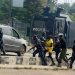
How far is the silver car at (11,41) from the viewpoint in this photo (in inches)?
878

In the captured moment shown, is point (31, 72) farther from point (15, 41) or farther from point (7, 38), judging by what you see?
point (15, 41)

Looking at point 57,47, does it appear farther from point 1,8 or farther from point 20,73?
point 1,8

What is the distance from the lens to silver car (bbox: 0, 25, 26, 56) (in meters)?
22.3

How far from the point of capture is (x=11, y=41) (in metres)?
22.5

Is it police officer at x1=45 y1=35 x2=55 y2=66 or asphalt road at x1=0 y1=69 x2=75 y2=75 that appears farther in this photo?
police officer at x1=45 y1=35 x2=55 y2=66

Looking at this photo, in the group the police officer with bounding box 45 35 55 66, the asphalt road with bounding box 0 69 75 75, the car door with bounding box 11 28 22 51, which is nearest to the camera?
the asphalt road with bounding box 0 69 75 75

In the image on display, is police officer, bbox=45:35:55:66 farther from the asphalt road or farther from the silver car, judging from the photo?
the silver car

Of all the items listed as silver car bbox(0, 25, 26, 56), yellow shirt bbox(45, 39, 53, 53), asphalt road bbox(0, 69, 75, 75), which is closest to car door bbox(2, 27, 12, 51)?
silver car bbox(0, 25, 26, 56)

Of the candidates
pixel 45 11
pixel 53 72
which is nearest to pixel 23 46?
pixel 53 72

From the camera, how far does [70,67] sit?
1928 centimetres

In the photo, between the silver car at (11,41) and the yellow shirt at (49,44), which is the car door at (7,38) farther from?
the yellow shirt at (49,44)

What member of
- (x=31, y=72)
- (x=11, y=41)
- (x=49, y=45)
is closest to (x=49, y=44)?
(x=49, y=45)

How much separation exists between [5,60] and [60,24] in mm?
18658

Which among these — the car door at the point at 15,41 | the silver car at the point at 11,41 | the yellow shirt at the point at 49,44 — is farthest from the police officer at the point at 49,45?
the car door at the point at 15,41
